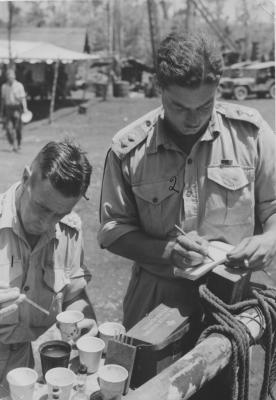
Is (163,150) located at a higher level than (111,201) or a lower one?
higher

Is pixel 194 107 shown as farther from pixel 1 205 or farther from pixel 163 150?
pixel 1 205

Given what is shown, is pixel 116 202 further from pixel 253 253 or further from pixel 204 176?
pixel 253 253

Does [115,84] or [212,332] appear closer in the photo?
[212,332]

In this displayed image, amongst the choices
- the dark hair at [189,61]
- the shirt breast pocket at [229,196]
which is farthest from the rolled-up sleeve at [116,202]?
the dark hair at [189,61]

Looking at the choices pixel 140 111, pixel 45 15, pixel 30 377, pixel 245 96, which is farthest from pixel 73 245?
pixel 45 15

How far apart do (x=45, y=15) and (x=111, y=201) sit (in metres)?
76.1

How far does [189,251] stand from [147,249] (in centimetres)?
30

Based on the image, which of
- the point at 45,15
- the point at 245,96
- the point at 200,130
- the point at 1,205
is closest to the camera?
the point at 200,130

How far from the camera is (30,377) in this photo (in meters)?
1.74

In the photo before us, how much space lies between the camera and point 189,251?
2029 mm

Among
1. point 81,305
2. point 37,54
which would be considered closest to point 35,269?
point 81,305

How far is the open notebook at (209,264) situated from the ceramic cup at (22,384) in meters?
0.66

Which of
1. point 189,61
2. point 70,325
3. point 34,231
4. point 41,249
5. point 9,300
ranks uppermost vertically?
point 189,61

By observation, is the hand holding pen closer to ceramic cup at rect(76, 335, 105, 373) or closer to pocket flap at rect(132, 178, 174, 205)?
pocket flap at rect(132, 178, 174, 205)
